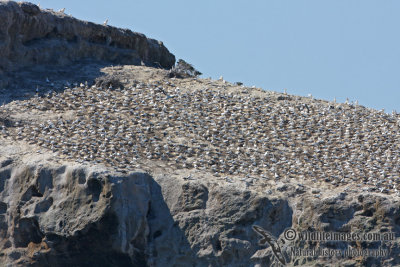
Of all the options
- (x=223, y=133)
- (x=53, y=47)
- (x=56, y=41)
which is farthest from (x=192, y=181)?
(x=56, y=41)

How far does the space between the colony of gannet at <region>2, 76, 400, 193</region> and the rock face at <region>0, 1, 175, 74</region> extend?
11.9ft

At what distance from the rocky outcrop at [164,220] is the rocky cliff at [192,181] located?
0.04m

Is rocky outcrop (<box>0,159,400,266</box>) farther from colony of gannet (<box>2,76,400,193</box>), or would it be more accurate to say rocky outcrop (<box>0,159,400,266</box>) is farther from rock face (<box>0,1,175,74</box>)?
rock face (<box>0,1,175,74</box>)

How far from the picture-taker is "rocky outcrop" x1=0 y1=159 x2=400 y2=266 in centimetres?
3272

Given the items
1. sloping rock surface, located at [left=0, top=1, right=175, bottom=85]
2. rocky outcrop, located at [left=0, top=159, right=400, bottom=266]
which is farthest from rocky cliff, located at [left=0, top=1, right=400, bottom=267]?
sloping rock surface, located at [left=0, top=1, right=175, bottom=85]

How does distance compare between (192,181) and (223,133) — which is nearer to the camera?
(192,181)

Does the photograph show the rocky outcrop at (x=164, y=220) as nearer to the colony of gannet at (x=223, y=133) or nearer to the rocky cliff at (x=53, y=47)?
the colony of gannet at (x=223, y=133)

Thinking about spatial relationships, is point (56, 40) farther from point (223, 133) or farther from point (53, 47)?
point (223, 133)

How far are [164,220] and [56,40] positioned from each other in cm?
1598

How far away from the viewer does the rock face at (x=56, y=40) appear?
44.7 meters

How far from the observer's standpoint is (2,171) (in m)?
35.4

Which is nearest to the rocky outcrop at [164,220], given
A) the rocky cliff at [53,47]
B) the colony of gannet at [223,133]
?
the colony of gannet at [223,133]

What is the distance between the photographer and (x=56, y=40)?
47.1 metres

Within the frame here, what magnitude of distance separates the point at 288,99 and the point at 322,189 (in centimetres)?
1014
